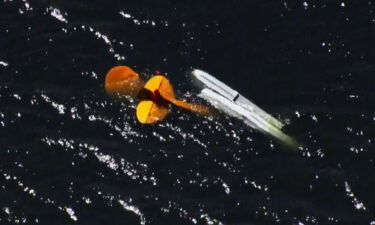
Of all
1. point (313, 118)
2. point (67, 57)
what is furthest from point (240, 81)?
point (67, 57)

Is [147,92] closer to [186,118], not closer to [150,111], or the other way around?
[150,111]

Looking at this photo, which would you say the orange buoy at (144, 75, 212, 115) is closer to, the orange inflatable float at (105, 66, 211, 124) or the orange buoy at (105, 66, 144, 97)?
the orange inflatable float at (105, 66, 211, 124)

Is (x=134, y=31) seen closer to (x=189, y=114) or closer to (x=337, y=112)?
(x=189, y=114)

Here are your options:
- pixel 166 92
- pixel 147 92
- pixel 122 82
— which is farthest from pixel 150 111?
pixel 122 82

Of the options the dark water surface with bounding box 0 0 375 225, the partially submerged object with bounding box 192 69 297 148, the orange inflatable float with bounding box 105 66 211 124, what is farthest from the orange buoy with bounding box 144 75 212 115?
the partially submerged object with bounding box 192 69 297 148

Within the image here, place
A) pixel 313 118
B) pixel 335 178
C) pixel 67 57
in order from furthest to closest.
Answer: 1. pixel 67 57
2. pixel 313 118
3. pixel 335 178

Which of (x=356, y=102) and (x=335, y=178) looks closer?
(x=335, y=178)

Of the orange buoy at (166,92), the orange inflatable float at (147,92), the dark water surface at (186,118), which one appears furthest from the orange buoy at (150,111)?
the orange buoy at (166,92)
